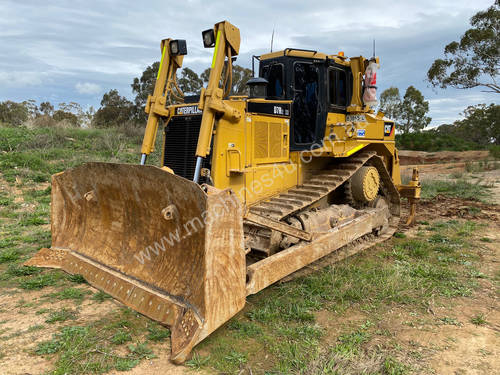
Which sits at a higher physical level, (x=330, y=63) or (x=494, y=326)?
(x=330, y=63)

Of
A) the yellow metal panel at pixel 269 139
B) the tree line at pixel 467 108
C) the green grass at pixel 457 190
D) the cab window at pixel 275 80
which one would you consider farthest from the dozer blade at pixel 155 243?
the tree line at pixel 467 108

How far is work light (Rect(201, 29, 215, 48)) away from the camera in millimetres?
4590

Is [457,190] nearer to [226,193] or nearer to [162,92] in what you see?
[162,92]

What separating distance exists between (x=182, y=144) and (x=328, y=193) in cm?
219

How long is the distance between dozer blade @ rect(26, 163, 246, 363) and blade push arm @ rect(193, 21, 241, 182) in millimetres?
783

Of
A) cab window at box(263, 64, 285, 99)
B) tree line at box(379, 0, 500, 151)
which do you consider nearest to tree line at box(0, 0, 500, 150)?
tree line at box(379, 0, 500, 151)

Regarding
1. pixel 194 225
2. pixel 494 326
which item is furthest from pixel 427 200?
pixel 194 225

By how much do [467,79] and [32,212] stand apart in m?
25.9

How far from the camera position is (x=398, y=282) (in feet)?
14.3

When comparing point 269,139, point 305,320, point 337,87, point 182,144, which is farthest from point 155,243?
point 337,87

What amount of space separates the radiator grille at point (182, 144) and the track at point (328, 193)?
0.99 metres

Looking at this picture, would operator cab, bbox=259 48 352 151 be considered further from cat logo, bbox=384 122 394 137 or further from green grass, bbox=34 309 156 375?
green grass, bbox=34 309 156 375

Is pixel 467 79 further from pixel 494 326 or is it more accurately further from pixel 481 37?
pixel 494 326

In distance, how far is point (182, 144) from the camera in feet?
16.1
